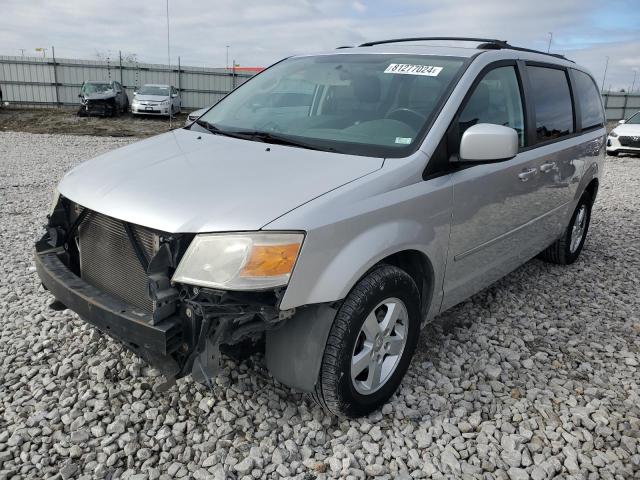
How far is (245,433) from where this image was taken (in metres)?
2.58

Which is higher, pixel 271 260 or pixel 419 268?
pixel 271 260

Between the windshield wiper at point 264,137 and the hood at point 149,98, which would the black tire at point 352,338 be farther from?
the hood at point 149,98

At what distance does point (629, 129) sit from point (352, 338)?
15.5 m

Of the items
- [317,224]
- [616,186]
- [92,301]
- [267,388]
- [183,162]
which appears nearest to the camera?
[317,224]

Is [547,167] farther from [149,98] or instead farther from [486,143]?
[149,98]

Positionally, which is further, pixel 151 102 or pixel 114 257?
pixel 151 102

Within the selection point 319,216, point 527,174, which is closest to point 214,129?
point 319,216

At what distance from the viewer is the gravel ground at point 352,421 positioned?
2408mm

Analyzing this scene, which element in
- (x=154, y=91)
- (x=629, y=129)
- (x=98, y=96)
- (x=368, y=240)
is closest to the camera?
(x=368, y=240)

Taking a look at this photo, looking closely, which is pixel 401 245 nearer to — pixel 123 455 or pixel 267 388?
pixel 267 388

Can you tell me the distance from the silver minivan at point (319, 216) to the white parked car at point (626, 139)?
12938 mm

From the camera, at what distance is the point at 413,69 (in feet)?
10.4

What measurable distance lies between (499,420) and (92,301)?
2.08m

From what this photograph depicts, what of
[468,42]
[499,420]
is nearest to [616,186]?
[468,42]
